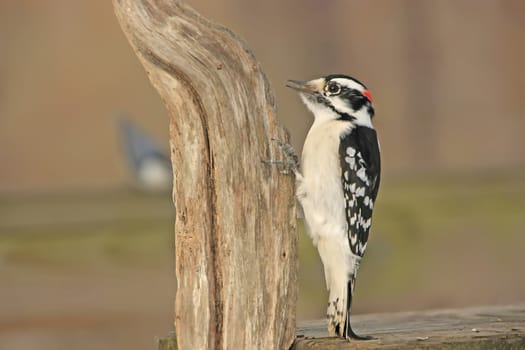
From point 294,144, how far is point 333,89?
2050mm

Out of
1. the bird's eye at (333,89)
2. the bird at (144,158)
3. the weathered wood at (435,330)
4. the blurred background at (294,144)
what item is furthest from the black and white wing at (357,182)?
the bird at (144,158)

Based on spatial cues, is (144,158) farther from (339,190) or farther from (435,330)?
(435,330)

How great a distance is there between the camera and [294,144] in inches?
281

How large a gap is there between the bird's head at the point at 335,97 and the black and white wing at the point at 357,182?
0.09m

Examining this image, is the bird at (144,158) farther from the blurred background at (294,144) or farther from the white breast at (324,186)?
the white breast at (324,186)

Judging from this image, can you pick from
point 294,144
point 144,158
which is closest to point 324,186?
point 294,144

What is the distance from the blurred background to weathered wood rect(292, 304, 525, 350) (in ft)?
6.08

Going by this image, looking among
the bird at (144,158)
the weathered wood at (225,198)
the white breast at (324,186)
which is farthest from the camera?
the bird at (144,158)

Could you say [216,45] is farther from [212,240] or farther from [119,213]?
[119,213]

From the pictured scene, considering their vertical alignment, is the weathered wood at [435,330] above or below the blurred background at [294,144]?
below

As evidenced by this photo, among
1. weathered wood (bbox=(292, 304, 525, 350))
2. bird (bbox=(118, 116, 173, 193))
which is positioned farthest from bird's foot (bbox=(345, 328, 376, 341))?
bird (bbox=(118, 116, 173, 193))

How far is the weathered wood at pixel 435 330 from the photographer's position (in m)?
4.55

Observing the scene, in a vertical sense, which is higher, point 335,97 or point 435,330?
point 335,97

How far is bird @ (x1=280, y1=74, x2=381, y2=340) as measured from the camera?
4.95 metres
